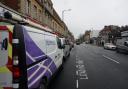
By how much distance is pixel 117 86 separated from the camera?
29.6 feet

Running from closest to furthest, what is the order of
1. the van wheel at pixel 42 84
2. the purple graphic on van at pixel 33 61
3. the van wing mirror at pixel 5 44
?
1. the van wing mirror at pixel 5 44
2. the purple graphic on van at pixel 33 61
3. the van wheel at pixel 42 84

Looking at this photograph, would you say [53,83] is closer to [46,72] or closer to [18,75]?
[46,72]

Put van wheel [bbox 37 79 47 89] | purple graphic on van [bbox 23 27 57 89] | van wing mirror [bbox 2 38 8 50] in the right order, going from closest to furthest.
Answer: van wing mirror [bbox 2 38 8 50] < purple graphic on van [bbox 23 27 57 89] < van wheel [bbox 37 79 47 89]

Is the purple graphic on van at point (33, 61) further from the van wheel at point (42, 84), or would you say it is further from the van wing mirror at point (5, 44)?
the van wing mirror at point (5, 44)

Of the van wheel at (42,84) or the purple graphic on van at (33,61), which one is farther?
the van wheel at (42,84)

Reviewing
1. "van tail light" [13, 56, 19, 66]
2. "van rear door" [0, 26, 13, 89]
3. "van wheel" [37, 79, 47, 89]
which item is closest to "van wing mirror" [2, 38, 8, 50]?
"van rear door" [0, 26, 13, 89]

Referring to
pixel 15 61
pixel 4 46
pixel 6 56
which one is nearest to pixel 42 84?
pixel 15 61

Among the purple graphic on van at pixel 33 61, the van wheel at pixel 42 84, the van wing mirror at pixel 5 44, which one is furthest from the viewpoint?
the van wheel at pixel 42 84

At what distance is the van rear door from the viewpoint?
5.23 m

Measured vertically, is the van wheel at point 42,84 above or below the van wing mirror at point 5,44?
below

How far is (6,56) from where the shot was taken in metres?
5.26

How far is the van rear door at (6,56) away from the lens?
523 cm

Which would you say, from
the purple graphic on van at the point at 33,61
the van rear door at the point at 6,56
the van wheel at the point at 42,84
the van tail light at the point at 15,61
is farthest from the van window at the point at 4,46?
the van wheel at the point at 42,84

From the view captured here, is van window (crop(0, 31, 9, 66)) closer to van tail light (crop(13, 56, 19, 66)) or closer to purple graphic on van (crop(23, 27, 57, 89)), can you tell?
van tail light (crop(13, 56, 19, 66))
